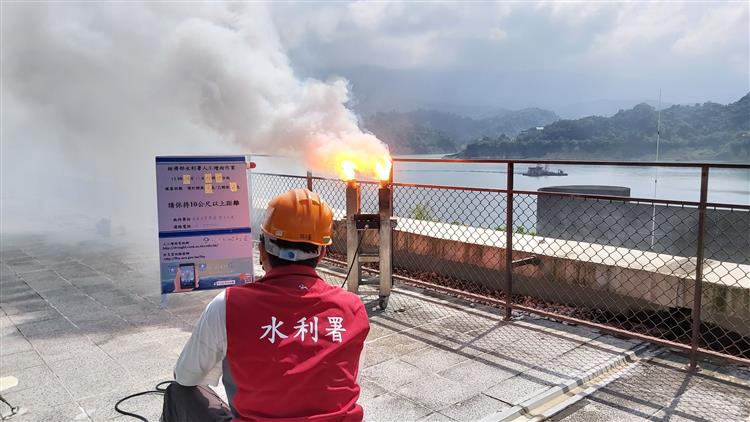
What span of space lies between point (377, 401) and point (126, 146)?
11.4 metres

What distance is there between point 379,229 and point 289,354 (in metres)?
3.73

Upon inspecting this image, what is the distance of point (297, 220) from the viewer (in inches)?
75.7

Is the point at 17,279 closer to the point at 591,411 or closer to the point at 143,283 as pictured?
the point at 143,283

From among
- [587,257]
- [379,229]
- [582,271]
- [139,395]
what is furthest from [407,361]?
[587,257]

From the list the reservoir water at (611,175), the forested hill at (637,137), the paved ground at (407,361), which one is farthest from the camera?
the forested hill at (637,137)

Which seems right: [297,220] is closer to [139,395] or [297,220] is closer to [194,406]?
[194,406]

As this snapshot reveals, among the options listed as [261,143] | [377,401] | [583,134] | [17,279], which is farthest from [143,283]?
[583,134]

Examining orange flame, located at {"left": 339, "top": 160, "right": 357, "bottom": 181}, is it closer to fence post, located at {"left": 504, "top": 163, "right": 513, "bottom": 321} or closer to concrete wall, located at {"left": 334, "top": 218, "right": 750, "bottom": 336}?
concrete wall, located at {"left": 334, "top": 218, "right": 750, "bottom": 336}

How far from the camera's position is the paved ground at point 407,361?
3467mm

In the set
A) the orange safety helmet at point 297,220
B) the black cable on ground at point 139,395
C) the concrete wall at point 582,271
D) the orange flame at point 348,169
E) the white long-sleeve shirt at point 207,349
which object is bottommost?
the black cable on ground at point 139,395

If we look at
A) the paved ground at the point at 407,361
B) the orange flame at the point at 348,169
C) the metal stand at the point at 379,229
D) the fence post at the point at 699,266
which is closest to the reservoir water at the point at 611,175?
the fence post at the point at 699,266

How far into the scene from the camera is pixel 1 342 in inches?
183

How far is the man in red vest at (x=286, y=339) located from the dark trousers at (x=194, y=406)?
14mm

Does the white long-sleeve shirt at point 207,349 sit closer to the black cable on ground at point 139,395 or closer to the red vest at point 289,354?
the red vest at point 289,354
